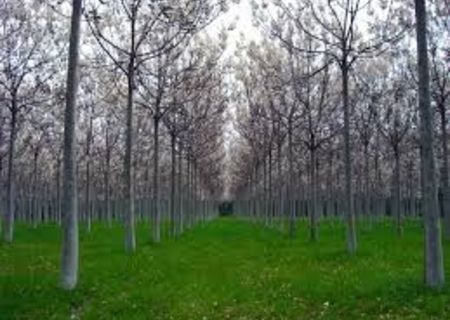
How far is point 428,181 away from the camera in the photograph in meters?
14.0

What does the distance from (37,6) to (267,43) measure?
40.6 ft

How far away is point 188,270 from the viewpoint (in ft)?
61.7

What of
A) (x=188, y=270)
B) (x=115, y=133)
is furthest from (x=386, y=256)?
(x=115, y=133)

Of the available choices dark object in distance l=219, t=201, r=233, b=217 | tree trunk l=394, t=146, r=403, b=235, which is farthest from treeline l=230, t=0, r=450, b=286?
dark object in distance l=219, t=201, r=233, b=217

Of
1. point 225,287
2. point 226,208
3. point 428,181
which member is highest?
point 428,181

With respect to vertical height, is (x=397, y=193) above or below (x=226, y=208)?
above

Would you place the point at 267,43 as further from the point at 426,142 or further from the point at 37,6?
the point at 426,142

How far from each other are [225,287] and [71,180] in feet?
13.3

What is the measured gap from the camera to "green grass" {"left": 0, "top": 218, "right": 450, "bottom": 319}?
39.9 ft

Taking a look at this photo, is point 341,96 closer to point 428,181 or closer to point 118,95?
point 118,95

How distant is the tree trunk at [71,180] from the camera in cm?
1465

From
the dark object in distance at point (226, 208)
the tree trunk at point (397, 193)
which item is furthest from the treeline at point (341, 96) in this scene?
the dark object in distance at point (226, 208)

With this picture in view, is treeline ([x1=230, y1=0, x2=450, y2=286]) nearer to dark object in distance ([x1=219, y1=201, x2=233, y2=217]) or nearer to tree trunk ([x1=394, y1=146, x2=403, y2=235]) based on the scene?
tree trunk ([x1=394, y1=146, x2=403, y2=235])

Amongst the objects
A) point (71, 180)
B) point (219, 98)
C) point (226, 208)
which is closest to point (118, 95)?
point (219, 98)
